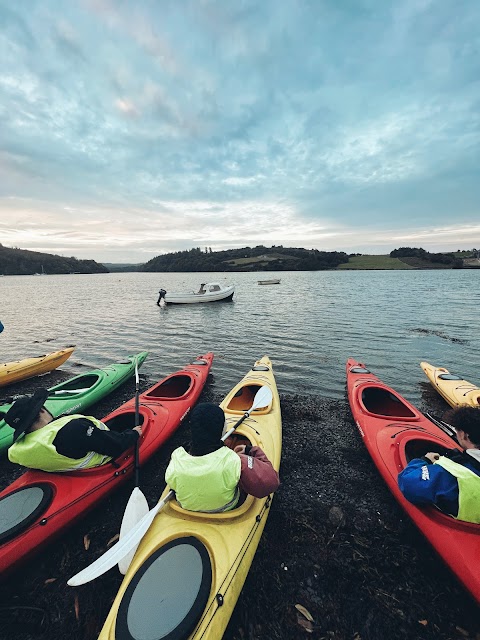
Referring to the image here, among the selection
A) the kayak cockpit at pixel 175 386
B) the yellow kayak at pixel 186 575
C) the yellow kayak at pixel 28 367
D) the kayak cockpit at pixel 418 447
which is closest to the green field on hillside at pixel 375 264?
the kayak cockpit at pixel 175 386

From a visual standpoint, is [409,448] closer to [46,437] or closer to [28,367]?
[46,437]

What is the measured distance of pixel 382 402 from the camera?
7.97 m

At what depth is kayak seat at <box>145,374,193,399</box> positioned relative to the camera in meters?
8.63

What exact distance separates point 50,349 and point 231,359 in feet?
33.0

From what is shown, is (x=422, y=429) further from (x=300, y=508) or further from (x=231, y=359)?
(x=231, y=359)

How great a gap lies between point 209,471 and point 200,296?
2928 cm

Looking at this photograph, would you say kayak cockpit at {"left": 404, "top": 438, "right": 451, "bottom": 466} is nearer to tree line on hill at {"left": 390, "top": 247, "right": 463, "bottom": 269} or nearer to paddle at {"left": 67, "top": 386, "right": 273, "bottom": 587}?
paddle at {"left": 67, "top": 386, "right": 273, "bottom": 587}

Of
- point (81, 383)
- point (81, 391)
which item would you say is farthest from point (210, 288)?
point (81, 391)

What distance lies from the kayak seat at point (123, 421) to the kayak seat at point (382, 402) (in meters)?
5.77

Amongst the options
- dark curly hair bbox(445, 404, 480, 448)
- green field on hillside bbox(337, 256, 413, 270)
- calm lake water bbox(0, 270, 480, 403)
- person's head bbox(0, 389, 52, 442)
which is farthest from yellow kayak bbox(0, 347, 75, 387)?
green field on hillside bbox(337, 256, 413, 270)

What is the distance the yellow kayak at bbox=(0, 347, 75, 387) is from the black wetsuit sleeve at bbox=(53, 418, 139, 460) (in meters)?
8.22

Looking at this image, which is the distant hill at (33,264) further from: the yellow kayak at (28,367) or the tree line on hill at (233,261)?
the yellow kayak at (28,367)

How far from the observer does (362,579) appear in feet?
11.9

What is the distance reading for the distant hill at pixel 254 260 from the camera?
129500 mm
